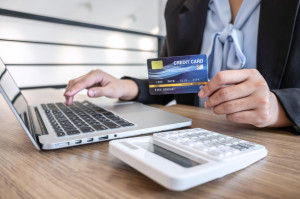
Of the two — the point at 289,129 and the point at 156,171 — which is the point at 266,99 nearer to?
the point at 289,129

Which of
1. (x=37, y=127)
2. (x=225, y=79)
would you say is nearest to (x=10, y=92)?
(x=37, y=127)

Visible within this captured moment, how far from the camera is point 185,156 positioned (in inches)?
12.2

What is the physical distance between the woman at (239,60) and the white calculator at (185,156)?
0.13 meters

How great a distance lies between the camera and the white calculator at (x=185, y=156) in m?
0.23

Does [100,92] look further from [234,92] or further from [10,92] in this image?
[234,92]

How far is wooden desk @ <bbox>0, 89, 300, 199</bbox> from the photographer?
0.25 meters

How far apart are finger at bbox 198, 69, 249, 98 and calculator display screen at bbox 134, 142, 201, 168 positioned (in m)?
0.19

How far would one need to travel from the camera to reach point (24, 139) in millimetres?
438

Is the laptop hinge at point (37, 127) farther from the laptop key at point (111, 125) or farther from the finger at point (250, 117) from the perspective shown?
the finger at point (250, 117)

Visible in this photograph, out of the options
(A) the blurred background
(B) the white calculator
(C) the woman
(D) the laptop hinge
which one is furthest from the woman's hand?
(A) the blurred background

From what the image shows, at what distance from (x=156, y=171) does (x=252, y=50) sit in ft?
2.34

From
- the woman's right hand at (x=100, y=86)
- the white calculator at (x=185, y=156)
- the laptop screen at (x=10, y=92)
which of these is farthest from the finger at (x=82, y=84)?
the white calculator at (x=185, y=156)

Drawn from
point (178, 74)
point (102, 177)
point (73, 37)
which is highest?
point (73, 37)

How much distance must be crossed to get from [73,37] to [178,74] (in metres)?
2.47
